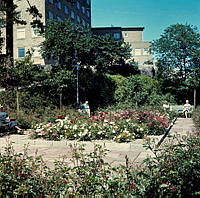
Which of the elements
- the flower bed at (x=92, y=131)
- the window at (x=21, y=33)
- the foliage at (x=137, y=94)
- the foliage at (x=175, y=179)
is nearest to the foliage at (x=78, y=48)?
the foliage at (x=137, y=94)

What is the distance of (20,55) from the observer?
3853 cm

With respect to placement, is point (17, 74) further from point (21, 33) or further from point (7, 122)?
point (21, 33)

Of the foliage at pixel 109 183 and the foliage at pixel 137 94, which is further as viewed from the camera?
the foliage at pixel 137 94

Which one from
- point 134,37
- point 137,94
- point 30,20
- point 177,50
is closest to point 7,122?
point 137,94

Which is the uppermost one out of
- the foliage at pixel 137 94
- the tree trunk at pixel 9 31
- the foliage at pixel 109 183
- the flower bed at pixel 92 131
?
the tree trunk at pixel 9 31

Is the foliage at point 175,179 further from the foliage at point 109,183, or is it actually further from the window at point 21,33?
the window at point 21,33

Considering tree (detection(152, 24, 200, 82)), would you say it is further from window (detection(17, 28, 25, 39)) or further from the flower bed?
window (detection(17, 28, 25, 39))

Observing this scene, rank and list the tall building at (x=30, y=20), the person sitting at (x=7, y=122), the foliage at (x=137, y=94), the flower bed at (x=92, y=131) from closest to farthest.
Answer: the flower bed at (x=92, y=131)
the person sitting at (x=7, y=122)
the foliage at (x=137, y=94)
the tall building at (x=30, y=20)

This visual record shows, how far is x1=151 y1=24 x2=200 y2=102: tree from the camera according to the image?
79.0 ft

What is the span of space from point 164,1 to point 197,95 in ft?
58.7

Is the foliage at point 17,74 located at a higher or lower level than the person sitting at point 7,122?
higher

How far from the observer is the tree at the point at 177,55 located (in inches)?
949

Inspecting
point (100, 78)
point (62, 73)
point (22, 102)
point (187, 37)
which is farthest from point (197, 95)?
point (22, 102)

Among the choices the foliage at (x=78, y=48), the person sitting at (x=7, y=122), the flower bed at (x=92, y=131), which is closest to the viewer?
the flower bed at (x=92, y=131)
